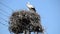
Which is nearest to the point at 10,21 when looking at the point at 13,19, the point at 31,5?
the point at 13,19

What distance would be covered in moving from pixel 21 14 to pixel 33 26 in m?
0.84

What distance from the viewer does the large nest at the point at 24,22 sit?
28.4 m

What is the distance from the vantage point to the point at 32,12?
28.8m

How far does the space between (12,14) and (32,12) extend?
104 centimetres

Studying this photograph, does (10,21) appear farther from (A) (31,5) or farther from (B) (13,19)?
(A) (31,5)

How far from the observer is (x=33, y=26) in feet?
93.5

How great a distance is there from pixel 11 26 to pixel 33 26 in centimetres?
108

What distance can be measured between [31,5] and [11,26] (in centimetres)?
208

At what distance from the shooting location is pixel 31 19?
2855 cm

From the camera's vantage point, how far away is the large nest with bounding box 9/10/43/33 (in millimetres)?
28359

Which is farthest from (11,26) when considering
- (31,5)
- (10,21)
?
(31,5)

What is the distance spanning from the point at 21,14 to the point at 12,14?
457mm

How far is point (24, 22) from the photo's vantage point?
93.7ft

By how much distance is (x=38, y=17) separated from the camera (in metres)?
28.7
